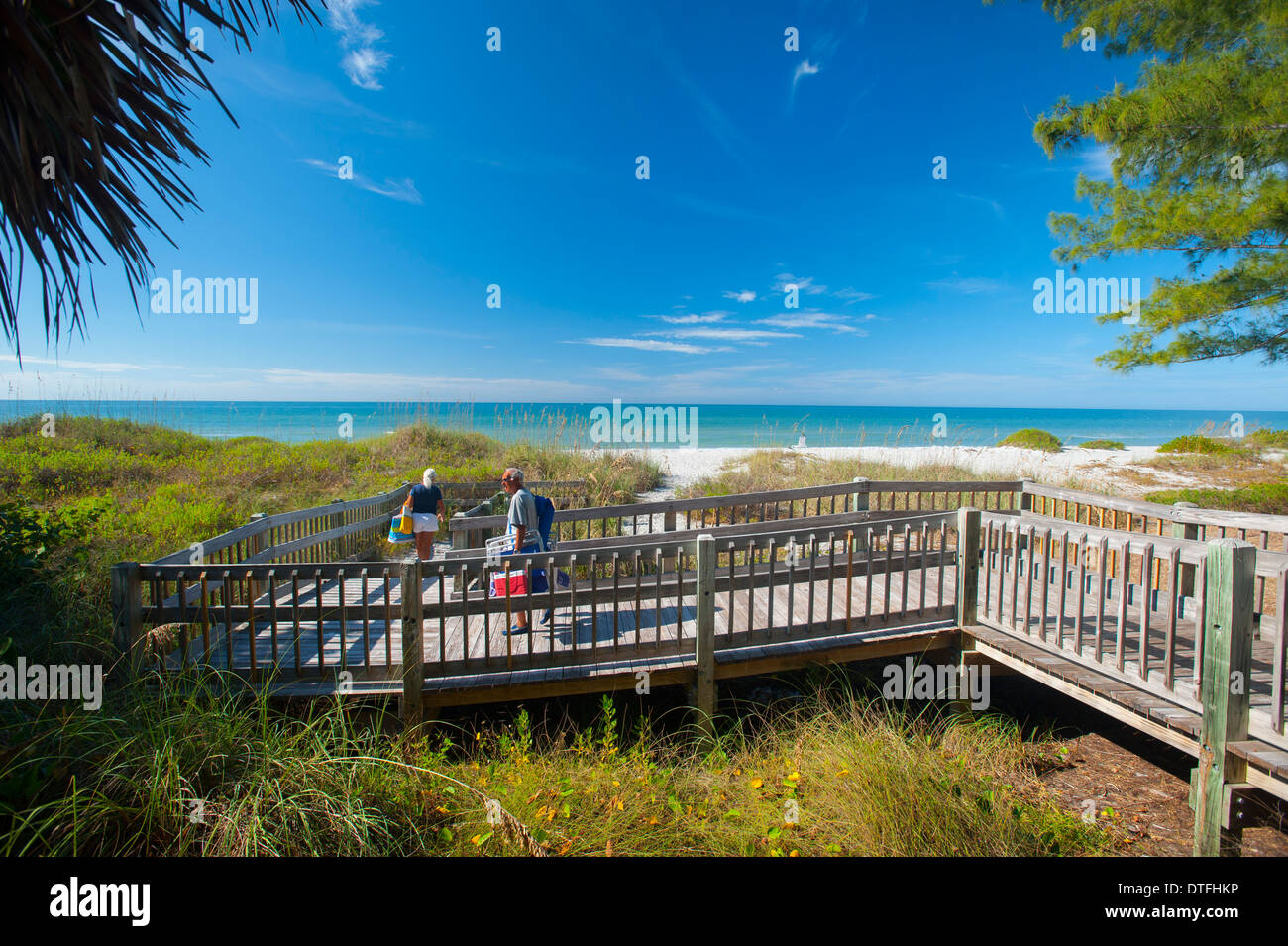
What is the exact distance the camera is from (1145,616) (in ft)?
10.5

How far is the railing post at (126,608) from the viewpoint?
3812 millimetres

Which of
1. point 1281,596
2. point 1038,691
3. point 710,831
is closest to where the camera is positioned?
point 1281,596

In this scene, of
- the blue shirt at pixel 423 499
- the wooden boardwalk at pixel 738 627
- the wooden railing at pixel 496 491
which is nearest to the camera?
the wooden boardwalk at pixel 738 627

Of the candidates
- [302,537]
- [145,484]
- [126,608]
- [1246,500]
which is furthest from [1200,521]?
[145,484]

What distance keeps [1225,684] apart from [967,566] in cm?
196

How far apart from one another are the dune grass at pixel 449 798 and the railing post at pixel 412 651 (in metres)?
0.28

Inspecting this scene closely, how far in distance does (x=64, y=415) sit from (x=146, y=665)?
17606 millimetres

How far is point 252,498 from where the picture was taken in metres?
10.6

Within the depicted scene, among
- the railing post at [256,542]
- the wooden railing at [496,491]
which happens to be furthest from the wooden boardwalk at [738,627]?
the wooden railing at [496,491]

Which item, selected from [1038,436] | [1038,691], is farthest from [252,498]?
[1038,436]

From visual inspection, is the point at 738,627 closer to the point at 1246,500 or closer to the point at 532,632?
the point at 532,632

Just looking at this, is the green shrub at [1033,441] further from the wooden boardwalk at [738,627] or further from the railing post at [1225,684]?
the railing post at [1225,684]
